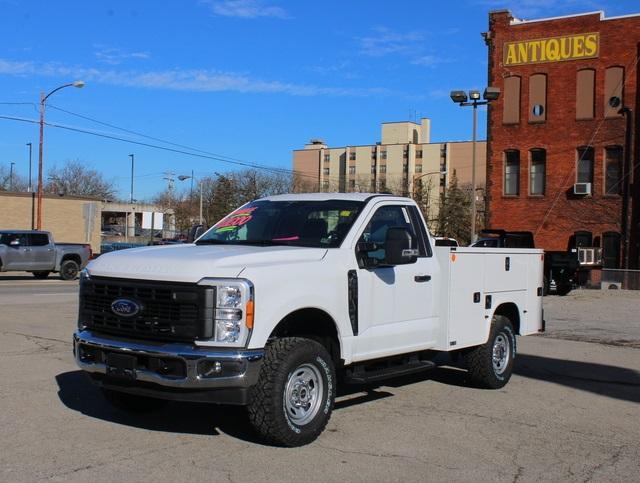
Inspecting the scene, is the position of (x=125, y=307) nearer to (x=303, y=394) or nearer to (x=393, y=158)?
(x=303, y=394)

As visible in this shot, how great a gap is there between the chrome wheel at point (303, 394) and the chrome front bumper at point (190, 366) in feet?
1.46

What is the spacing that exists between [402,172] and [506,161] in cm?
8800

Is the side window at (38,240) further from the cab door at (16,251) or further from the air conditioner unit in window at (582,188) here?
the air conditioner unit in window at (582,188)

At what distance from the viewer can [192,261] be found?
550 cm

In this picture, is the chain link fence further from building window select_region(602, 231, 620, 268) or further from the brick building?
building window select_region(602, 231, 620, 268)

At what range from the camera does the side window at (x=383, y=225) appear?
22.3 feet

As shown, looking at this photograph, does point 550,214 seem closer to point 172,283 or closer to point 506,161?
point 506,161

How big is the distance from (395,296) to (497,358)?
2461mm

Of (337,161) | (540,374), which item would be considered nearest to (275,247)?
(540,374)

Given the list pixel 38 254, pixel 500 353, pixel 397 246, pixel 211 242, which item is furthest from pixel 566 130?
pixel 211 242

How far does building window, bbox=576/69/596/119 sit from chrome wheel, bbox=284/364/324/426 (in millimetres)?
34243

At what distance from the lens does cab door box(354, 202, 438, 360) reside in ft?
21.2

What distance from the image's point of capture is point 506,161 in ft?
128

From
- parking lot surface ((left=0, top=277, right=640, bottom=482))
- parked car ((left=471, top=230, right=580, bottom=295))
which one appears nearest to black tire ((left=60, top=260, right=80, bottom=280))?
parked car ((left=471, top=230, right=580, bottom=295))
